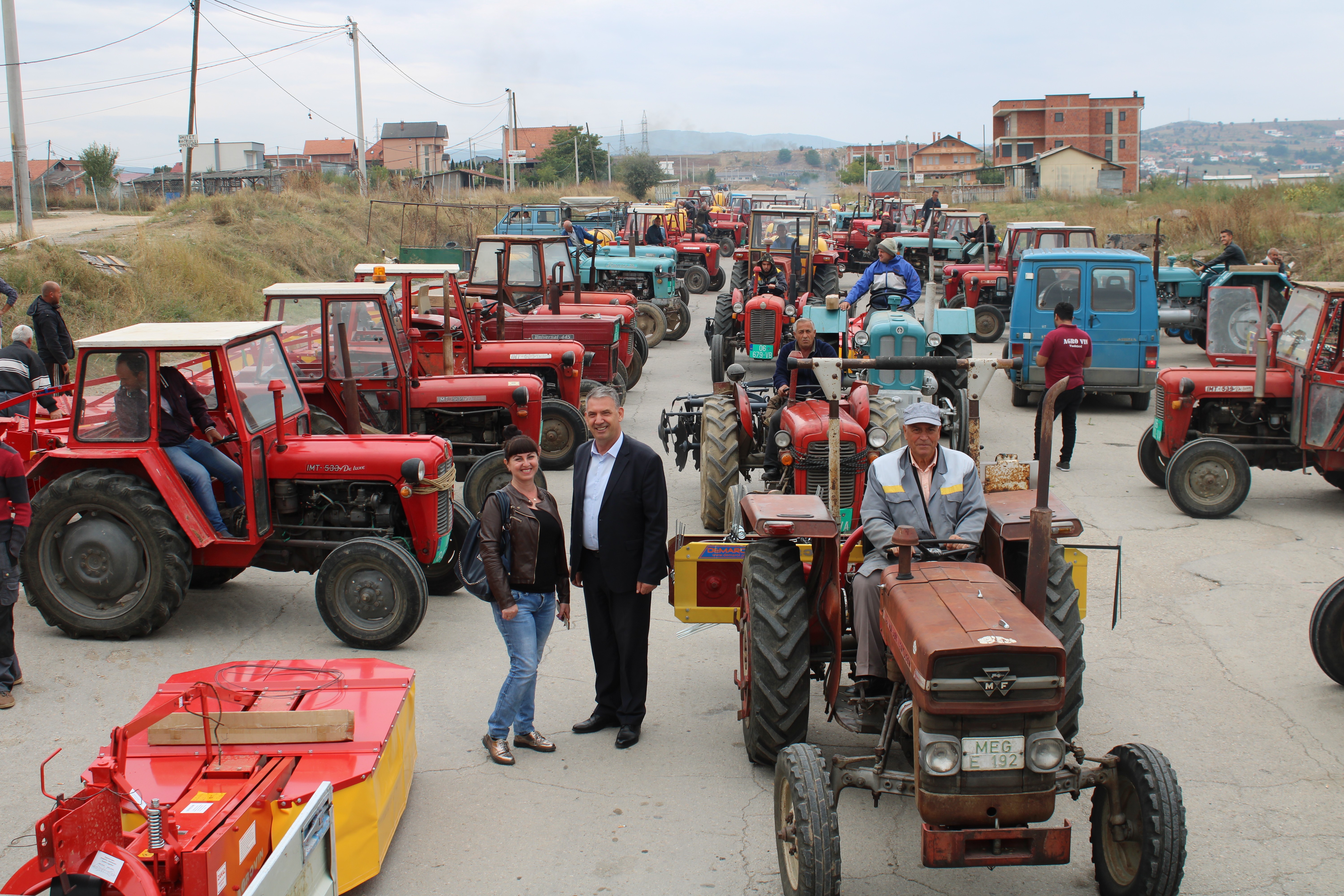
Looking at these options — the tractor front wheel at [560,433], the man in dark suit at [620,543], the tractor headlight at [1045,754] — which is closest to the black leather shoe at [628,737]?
the man in dark suit at [620,543]

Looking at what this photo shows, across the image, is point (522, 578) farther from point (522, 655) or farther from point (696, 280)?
point (696, 280)

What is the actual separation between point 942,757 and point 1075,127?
9991 cm

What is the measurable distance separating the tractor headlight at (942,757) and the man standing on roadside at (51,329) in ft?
36.5

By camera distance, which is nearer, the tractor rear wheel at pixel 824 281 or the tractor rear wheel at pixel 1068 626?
the tractor rear wheel at pixel 1068 626

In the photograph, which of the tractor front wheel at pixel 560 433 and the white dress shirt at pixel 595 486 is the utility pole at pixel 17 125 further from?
the white dress shirt at pixel 595 486

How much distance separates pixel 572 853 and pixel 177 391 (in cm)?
400

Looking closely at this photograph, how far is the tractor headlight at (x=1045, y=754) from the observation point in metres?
3.76

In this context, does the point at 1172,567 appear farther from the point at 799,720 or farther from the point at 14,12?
the point at 14,12

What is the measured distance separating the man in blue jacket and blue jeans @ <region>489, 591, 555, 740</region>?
26.6ft

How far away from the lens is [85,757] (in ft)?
17.9

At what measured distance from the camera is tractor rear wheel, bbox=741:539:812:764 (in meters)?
4.92

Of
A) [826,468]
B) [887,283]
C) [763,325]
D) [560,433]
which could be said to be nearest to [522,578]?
[826,468]

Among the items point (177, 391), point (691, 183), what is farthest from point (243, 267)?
point (691, 183)

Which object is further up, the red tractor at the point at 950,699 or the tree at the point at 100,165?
the tree at the point at 100,165
